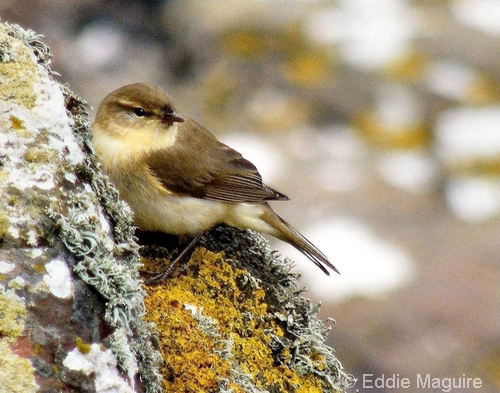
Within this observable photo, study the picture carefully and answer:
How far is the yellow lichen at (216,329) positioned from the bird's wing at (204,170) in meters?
0.91

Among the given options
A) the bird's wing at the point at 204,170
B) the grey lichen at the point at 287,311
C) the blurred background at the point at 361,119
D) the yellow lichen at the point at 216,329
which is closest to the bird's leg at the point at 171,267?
the yellow lichen at the point at 216,329

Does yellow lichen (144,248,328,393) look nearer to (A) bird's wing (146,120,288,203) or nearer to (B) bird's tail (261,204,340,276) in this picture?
(A) bird's wing (146,120,288,203)

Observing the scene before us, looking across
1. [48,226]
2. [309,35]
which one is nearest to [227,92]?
[309,35]

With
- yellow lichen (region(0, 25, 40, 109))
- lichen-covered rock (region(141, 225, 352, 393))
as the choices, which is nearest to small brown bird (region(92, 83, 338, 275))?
lichen-covered rock (region(141, 225, 352, 393))

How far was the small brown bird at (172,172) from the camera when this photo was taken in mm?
5191

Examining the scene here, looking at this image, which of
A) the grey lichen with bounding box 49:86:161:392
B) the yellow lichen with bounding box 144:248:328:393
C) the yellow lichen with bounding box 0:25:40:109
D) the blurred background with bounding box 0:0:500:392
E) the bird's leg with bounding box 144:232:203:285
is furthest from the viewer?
the blurred background with bounding box 0:0:500:392

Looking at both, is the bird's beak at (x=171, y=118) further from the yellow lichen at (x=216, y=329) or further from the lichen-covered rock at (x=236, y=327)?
the yellow lichen at (x=216, y=329)

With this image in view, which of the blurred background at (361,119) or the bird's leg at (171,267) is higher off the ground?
the blurred background at (361,119)

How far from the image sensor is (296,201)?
1047 cm

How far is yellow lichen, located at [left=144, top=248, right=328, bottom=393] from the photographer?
12.3 feet

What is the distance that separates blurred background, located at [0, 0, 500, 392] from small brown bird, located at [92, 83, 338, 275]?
134 inches

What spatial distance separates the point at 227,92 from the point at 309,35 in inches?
75.4

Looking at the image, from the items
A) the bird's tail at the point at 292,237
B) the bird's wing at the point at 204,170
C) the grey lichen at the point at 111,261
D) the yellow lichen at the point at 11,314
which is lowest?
the yellow lichen at the point at 11,314

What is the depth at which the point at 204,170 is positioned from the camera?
222 inches
